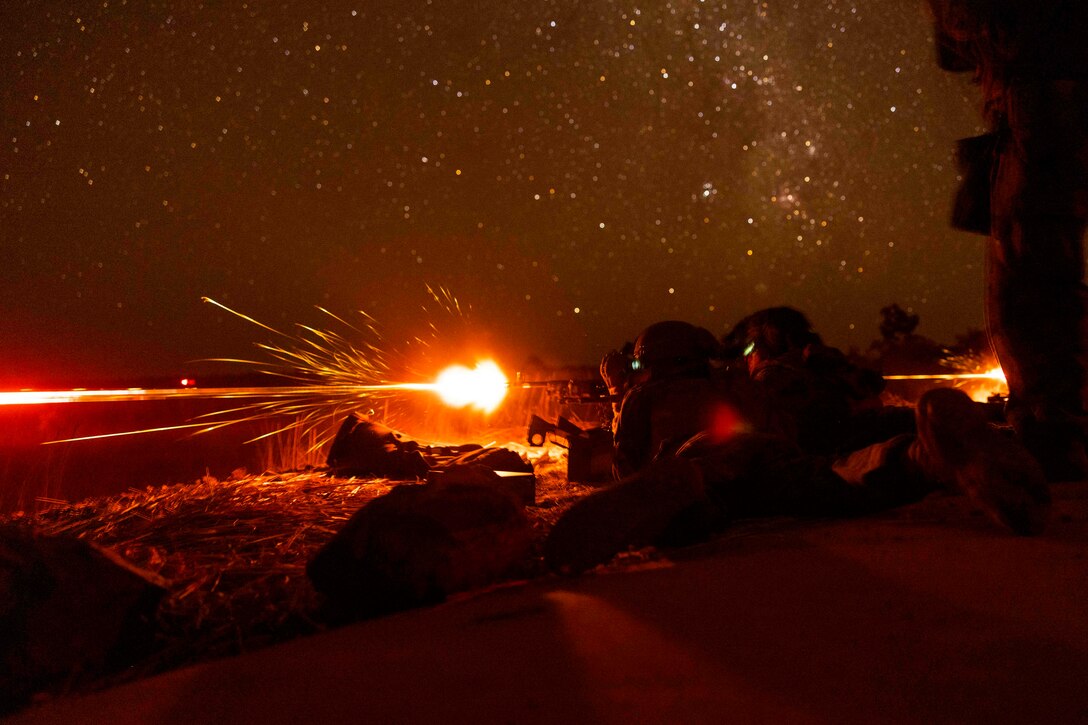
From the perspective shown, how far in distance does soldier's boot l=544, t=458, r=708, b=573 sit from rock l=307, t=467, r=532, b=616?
213mm

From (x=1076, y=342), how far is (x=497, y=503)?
4.04m

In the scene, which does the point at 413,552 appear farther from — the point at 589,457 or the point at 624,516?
the point at 589,457

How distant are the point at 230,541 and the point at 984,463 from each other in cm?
296

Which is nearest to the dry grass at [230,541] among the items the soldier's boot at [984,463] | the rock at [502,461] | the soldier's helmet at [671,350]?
the rock at [502,461]

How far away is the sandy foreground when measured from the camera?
4.15ft

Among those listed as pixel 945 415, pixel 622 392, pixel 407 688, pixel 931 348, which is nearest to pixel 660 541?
pixel 945 415

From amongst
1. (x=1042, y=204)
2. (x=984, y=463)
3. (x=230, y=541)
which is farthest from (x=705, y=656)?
(x=1042, y=204)

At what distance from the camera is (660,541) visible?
2.81 meters

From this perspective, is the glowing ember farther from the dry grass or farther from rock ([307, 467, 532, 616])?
rock ([307, 467, 532, 616])

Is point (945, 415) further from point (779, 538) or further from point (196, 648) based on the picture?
point (196, 648)

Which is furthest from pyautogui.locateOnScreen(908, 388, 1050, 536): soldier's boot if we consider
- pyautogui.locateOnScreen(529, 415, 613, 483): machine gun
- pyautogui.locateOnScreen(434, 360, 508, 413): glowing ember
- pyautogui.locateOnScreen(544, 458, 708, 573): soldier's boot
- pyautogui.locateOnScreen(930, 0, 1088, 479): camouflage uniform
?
pyautogui.locateOnScreen(434, 360, 508, 413): glowing ember

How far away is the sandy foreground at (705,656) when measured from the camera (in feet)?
4.15

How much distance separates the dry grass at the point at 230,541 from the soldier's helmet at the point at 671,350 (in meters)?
1.09

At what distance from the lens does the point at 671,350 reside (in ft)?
16.4
